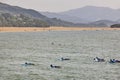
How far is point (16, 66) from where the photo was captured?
7019 centimetres

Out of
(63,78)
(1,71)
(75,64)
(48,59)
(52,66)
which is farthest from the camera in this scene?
(48,59)

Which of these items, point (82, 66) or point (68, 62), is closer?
point (82, 66)

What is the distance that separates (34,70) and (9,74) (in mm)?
5539

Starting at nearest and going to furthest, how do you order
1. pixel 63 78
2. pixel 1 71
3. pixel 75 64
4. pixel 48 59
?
pixel 63 78
pixel 1 71
pixel 75 64
pixel 48 59

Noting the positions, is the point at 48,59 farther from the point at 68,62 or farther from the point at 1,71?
the point at 1,71

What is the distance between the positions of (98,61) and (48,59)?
31.5 ft

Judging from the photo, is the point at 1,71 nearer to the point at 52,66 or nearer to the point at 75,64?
the point at 52,66

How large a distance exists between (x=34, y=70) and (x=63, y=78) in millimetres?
8757

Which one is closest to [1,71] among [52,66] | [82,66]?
[52,66]

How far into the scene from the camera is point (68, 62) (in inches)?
3017

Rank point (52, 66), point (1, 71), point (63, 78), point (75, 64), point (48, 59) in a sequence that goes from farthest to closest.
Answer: point (48, 59) < point (75, 64) < point (52, 66) < point (1, 71) < point (63, 78)

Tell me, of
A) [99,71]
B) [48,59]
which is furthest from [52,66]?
[48,59]

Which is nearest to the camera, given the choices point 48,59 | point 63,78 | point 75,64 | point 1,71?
point 63,78

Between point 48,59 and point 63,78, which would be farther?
point 48,59
